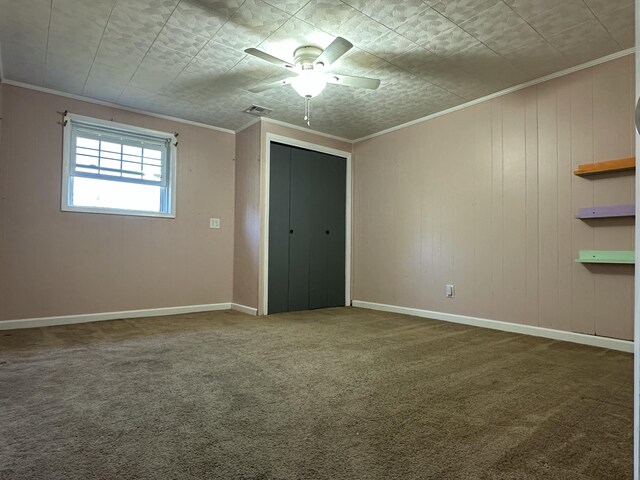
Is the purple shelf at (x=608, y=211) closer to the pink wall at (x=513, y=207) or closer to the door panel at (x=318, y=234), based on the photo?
the pink wall at (x=513, y=207)

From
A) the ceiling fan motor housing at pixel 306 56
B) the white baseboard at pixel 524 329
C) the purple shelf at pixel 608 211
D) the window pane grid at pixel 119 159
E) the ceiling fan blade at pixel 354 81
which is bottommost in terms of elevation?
the white baseboard at pixel 524 329

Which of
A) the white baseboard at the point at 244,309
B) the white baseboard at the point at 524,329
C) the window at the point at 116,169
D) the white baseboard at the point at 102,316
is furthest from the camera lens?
the white baseboard at the point at 244,309

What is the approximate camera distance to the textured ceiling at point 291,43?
92.1 inches

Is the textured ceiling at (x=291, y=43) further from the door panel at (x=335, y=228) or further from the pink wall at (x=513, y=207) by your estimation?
the door panel at (x=335, y=228)

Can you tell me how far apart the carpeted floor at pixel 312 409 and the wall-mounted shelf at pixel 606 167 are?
1.39 meters

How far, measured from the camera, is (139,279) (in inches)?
160

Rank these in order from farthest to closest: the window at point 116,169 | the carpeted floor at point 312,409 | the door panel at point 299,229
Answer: the door panel at point 299,229 → the window at point 116,169 → the carpeted floor at point 312,409

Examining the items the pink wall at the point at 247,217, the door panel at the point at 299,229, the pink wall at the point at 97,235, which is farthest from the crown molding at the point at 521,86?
the pink wall at the point at 97,235

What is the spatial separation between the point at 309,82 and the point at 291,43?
1.00 ft

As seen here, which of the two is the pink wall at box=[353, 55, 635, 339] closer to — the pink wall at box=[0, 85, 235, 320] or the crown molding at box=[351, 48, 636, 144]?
the crown molding at box=[351, 48, 636, 144]

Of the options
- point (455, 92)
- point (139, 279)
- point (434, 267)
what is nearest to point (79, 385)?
point (139, 279)

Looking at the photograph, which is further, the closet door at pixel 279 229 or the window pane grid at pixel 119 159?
the closet door at pixel 279 229

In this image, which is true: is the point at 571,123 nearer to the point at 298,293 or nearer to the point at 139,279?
the point at 298,293

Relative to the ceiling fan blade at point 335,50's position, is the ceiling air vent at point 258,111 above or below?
above
